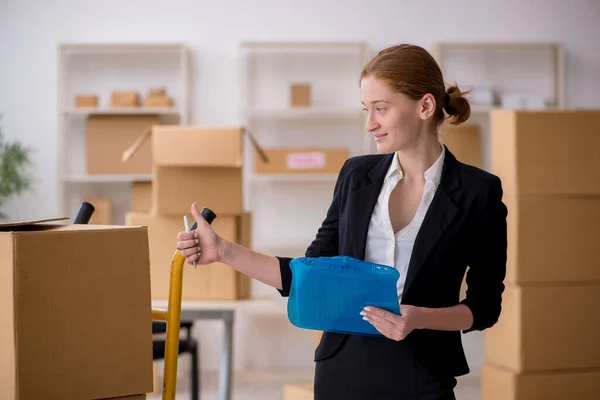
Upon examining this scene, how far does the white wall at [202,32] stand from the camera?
4855 millimetres

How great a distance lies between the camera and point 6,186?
175 inches

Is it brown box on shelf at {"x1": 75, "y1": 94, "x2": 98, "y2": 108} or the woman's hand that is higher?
brown box on shelf at {"x1": 75, "y1": 94, "x2": 98, "y2": 108}

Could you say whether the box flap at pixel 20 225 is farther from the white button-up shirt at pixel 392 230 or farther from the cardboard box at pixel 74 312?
the white button-up shirt at pixel 392 230

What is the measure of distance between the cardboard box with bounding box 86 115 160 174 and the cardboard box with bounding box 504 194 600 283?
2.43 m

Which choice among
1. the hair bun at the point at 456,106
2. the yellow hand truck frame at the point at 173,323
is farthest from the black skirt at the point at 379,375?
the hair bun at the point at 456,106

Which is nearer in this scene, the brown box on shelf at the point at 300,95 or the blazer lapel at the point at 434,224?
the blazer lapel at the point at 434,224

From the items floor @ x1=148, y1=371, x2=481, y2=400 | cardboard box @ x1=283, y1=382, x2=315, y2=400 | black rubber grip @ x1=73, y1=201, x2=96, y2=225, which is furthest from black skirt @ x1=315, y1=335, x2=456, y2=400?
floor @ x1=148, y1=371, x2=481, y2=400

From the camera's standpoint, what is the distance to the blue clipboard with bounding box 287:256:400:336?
4.36 ft

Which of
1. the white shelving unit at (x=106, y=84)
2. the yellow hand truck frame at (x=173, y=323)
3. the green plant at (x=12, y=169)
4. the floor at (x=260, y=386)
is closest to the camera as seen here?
the yellow hand truck frame at (x=173, y=323)

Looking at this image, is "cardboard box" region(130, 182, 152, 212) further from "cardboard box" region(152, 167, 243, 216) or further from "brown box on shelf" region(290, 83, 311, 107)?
"cardboard box" region(152, 167, 243, 216)

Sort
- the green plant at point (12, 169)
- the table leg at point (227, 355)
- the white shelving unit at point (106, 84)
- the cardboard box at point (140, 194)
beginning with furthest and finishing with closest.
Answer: the white shelving unit at point (106, 84) < the cardboard box at point (140, 194) < the green plant at point (12, 169) < the table leg at point (227, 355)

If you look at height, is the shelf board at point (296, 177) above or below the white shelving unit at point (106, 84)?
below

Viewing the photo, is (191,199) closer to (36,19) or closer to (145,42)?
(145,42)

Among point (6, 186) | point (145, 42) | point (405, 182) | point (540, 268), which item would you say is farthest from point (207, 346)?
point (405, 182)
